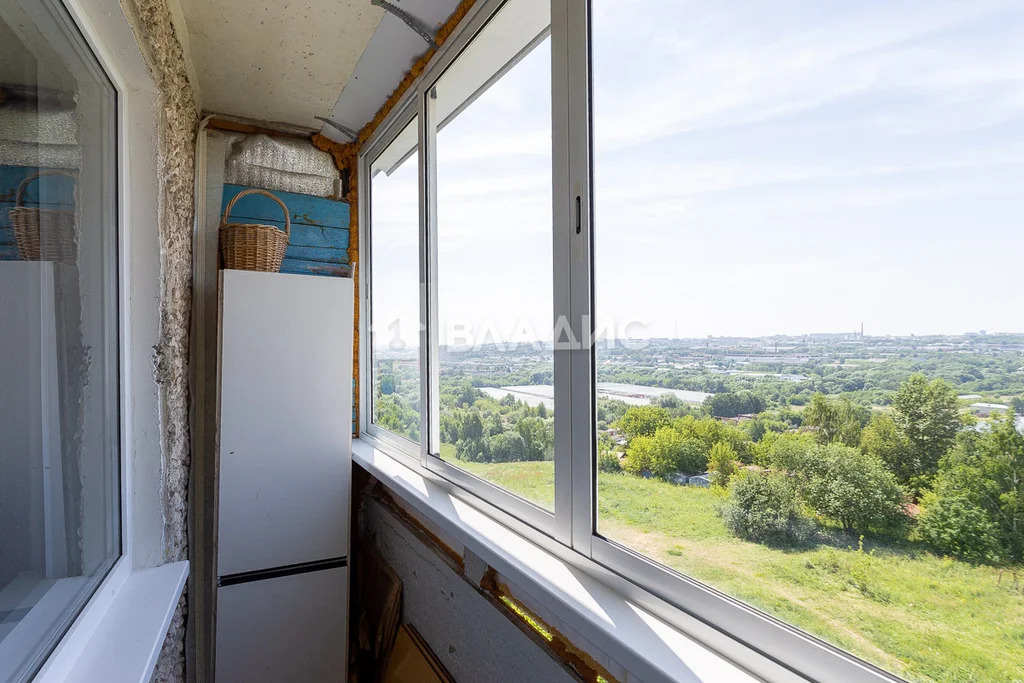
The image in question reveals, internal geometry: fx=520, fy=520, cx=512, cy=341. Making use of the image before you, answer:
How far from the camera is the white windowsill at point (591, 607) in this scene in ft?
2.75

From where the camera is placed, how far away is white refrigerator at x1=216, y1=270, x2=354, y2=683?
2.11 metres

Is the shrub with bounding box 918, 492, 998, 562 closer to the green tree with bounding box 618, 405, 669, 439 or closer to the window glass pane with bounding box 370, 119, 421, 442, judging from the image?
the green tree with bounding box 618, 405, 669, 439

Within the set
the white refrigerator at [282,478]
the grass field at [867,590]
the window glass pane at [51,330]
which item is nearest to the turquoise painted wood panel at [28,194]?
the window glass pane at [51,330]

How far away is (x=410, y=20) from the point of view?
1.88m

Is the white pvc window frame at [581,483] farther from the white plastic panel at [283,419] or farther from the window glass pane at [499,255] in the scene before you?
the white plastic panel at [283,419]

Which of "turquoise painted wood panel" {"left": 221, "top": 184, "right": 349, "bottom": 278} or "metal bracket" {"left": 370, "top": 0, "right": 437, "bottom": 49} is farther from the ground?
"metal bracket" {"left": 370, "top": 0, "right": 437, "bottom": 49}

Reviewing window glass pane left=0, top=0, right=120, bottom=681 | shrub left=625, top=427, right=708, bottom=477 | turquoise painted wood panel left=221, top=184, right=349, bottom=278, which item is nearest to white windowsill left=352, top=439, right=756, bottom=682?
shrub left=625, top=427, right=708, bottom=477

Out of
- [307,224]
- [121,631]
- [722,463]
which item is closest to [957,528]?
[722,463]

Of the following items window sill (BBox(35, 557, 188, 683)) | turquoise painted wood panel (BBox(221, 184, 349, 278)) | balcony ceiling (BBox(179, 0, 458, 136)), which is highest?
balcony ceiling (BBox(179, 0, 458, 136))

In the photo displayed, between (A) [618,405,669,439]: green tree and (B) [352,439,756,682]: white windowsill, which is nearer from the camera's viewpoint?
(B) [352,439,756,682]: white windowsill

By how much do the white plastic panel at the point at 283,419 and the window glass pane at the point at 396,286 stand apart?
0.24 meters

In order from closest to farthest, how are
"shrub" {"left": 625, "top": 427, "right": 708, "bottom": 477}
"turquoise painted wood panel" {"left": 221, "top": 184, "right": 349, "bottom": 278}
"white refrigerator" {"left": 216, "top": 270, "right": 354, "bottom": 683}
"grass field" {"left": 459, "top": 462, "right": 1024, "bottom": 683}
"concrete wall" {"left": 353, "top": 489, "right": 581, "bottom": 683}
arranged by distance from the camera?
"grass field" {"left": 459, "top": 462, "right": 1024, "bottom": 683}, "shrub" {"left": 625, "top": 427, "right": 708, "bottom": 477}, "concrete wall" {"left": 353, "top": 489, "right": 581, "bottom": 683}, "white refrigerator" {"left": 216, "top": 270, "right": 354, "bottom": 683}, "turquoise painted wood panel" {"left": 221, "top": 184, "right": 349, "bottom": 278}

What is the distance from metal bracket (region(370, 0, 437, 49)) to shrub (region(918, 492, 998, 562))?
2.01 m

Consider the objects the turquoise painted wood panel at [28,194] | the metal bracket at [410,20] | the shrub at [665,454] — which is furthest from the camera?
the metal bracket at [410,20]
